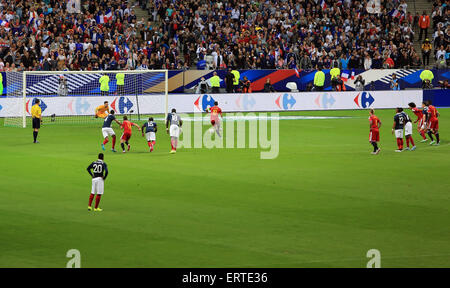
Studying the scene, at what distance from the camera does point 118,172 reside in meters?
28.2

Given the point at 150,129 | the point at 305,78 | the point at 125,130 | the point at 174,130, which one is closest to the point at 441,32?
the point at 305,78

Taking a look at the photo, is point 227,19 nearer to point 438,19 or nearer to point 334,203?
point 438,19

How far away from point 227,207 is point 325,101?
3401 centimetres

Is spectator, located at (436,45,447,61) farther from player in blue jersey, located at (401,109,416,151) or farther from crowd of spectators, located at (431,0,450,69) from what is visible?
player in blue jersey, located at (401,109,416,151)

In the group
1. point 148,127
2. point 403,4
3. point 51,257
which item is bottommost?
point 51,257

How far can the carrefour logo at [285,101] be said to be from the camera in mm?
53219

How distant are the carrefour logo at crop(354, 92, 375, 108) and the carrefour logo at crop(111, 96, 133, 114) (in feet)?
56.2

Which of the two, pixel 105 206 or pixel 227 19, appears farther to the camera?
pixel 227 19

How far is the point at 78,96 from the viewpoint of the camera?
46.4m

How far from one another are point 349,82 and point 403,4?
11.0 metres

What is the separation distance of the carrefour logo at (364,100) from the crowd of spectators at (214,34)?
3377 millimetres

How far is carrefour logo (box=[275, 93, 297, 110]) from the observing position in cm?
5322

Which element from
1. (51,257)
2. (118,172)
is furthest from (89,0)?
(51,257)

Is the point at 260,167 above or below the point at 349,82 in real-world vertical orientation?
below
